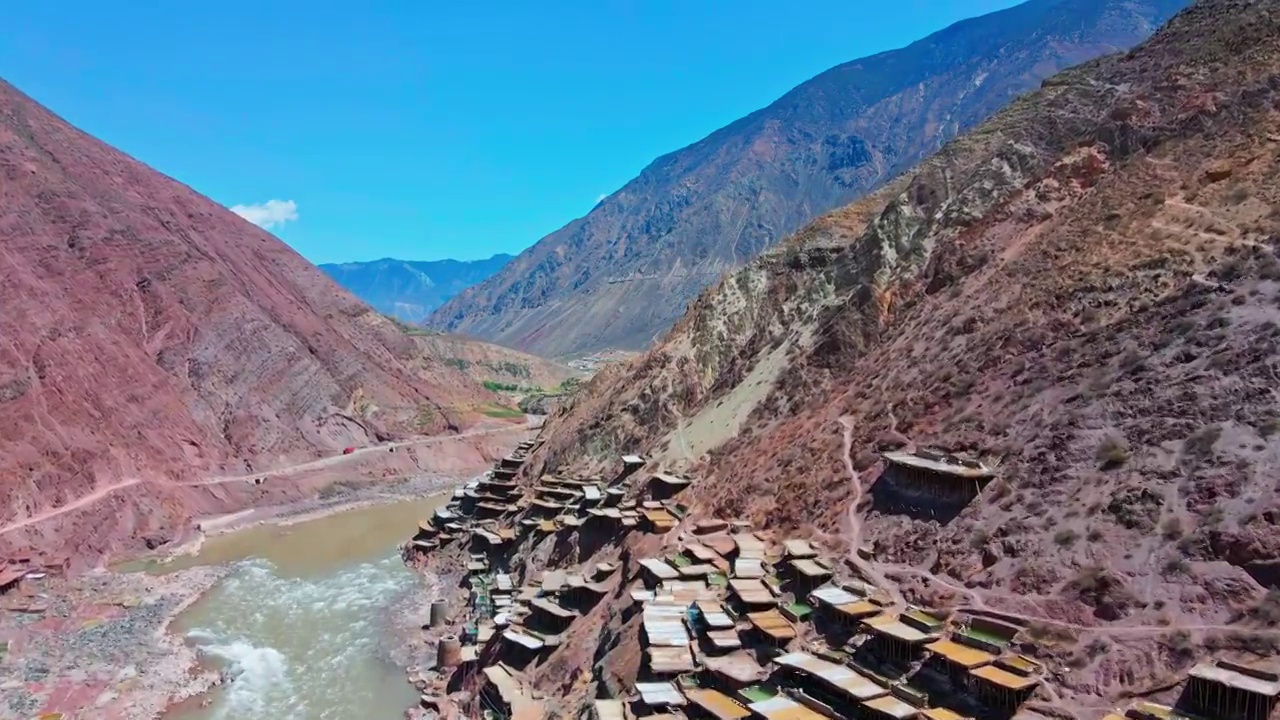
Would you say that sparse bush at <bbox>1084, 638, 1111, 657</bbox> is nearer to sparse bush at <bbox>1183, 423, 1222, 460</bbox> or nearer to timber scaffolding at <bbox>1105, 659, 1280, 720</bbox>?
timber scaffolding at <bbox>1105, 659, 1280, 720</bbox>

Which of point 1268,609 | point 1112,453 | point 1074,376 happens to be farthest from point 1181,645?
point 1074,376

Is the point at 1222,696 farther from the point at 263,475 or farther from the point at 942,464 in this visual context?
the point at 263,475

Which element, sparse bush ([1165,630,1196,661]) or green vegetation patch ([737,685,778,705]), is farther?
green vegetation patch ([737,685,778,705])

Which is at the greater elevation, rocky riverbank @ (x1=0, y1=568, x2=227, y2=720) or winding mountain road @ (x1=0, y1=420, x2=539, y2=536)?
winding mountain road @ (x1=0, y1=420, x2=539, y2=536)

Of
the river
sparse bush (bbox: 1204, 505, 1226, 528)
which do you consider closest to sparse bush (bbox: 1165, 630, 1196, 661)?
sparse bush (bbox: 1204, 505, 1226, 528)

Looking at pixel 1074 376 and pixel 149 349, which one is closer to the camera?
pixel 1074 376

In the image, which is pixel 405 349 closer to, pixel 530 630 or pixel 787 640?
pixel 530 630
